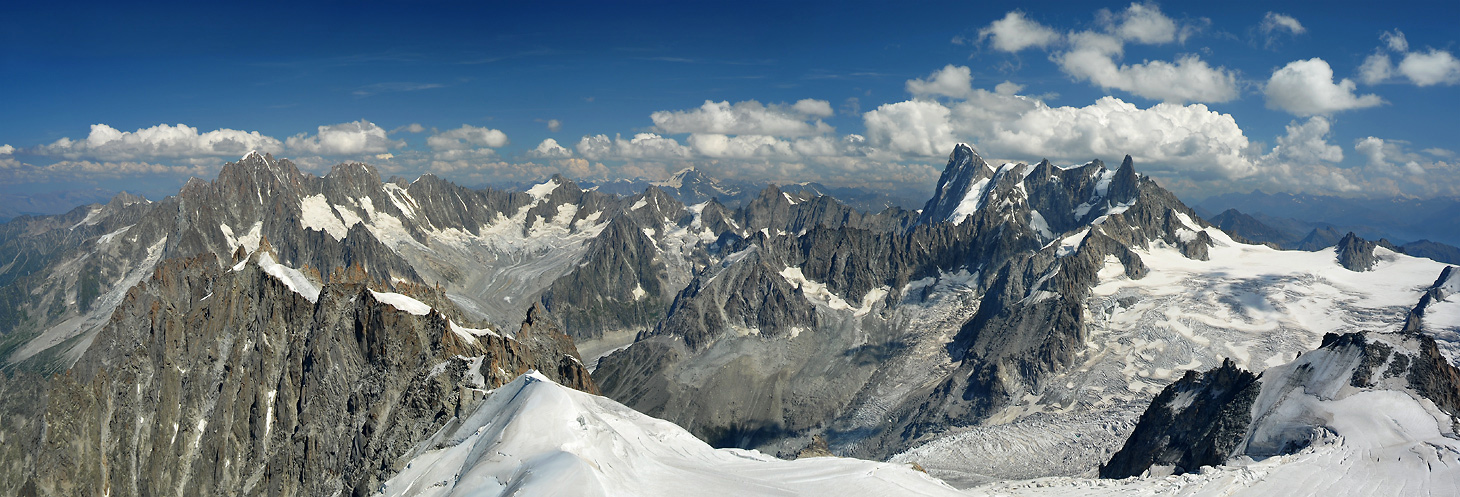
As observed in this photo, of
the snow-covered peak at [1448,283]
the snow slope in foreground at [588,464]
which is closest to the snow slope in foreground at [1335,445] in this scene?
the snow slope in foreground at [588,464]

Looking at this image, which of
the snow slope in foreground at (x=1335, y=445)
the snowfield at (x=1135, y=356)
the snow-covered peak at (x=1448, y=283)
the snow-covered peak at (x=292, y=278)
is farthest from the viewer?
the snow-covered peak at (x=1448, y=283)

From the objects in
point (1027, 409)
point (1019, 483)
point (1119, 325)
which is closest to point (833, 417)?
point (1027, 409)

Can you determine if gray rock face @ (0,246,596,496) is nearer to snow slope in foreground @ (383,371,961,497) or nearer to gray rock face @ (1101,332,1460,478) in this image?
snow slope in foreground @ (383,371,961,497)

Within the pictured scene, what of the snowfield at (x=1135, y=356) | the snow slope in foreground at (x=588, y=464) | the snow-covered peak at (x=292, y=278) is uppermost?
the snow-covered peak at (x=292, y=278)

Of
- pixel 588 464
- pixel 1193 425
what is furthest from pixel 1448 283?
pixel 588 464

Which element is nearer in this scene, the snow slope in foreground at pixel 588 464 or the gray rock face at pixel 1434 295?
the snow slope in foreground at pixel 588 464

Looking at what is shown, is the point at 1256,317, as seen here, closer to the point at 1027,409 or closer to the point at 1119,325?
the point at 1119,325

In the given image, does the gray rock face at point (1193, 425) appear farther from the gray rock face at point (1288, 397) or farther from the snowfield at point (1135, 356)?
the snowfield at point (1135, 356)

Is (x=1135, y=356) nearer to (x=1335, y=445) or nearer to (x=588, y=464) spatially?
(x=1335, y=445)
